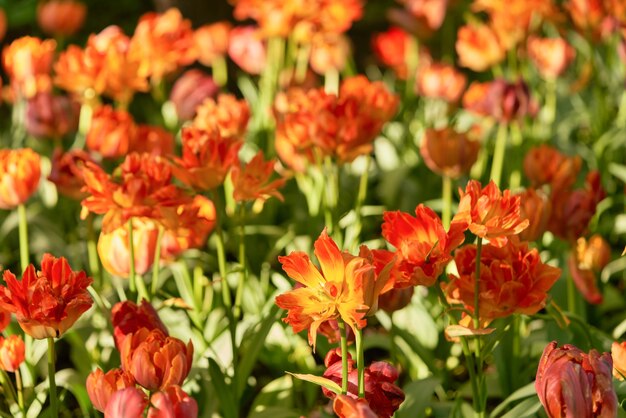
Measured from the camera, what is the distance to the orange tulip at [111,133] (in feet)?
6.78

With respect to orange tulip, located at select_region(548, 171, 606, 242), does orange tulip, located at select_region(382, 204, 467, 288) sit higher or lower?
higher

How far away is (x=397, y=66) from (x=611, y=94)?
70 centimetres

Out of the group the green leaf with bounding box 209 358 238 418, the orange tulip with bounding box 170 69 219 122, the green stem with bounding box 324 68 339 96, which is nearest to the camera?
the green leaf with bounding box 209 358 238 418

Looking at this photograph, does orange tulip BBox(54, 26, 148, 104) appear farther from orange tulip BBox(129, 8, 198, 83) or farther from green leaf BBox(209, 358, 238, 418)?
green leaf BBox(209, 358, 238, 418)

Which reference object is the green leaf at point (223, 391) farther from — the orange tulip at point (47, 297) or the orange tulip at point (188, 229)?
the orange tulip at point (47, 297)

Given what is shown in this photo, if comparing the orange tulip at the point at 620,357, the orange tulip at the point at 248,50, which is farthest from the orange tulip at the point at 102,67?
the orange tulip at the point at 620,357

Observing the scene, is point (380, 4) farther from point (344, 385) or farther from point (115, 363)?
point (344, 385)

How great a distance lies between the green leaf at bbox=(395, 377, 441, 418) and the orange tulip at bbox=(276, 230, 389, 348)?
0.44 m

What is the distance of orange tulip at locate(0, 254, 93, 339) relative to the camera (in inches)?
48.7

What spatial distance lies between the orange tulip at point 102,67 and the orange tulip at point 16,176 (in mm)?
601

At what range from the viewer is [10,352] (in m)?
1.41

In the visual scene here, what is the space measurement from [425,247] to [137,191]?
481 millimetres

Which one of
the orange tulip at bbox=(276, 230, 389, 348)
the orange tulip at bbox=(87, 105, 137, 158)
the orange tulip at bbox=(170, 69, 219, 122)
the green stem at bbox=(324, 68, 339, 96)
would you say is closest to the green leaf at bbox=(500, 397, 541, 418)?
the orange tulip at bbox=(276, 230, 389, 348)

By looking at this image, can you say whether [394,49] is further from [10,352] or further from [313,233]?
[10,352]
